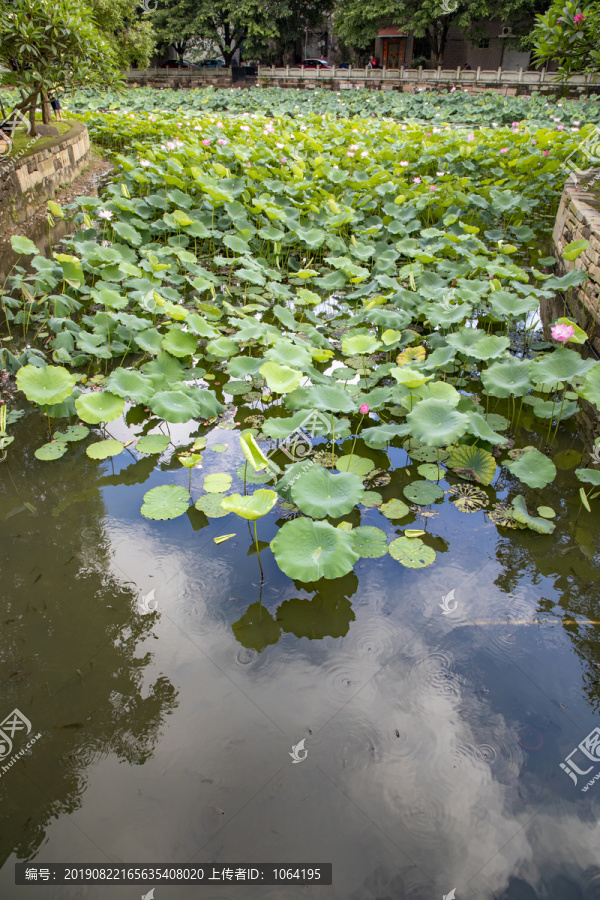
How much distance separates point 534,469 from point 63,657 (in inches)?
72.6

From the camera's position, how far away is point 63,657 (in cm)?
159

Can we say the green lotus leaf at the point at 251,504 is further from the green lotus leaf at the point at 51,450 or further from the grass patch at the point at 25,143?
the grass patch at the point at 25,143

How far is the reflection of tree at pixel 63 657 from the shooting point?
133 cm

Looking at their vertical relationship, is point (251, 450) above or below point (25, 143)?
below

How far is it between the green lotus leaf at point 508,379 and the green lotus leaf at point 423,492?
1.78ft

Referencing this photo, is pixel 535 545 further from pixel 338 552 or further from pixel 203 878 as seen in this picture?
pixel 203 878

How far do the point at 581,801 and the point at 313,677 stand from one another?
742mm

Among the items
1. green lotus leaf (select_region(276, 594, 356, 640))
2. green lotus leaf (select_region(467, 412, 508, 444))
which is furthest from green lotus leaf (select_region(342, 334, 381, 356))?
green lotus leaf (select_region(276, 594, 356, 640))

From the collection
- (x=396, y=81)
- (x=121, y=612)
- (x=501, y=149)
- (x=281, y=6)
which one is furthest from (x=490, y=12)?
(x=121, y=612)

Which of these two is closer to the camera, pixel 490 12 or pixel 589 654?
pixel 589 654

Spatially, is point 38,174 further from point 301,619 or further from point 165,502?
point 301,619

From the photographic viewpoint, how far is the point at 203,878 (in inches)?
46.4

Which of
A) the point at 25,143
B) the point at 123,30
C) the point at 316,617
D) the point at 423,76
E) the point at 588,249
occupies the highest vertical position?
the point at 123,30

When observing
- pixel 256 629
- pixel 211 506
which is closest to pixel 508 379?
pixel 211 506
